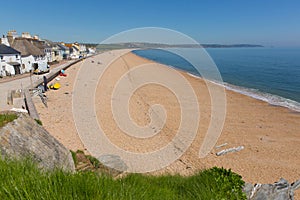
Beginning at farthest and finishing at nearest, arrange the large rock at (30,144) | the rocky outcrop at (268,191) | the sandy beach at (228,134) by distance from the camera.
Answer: the sandy beach at (228,134), the rocky outcrop at (268,191), the large rock at (30,144)

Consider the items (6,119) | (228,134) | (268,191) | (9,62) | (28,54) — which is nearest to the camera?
(268,191)

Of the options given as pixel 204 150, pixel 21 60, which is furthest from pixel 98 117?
pixel 21 60

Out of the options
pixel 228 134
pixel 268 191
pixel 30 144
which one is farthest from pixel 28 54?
pixel 268 191

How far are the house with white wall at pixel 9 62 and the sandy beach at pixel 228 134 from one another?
46.8ft

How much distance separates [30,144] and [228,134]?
33.7 feet

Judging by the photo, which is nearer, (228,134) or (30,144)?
(30,144)

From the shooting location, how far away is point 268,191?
4066mm

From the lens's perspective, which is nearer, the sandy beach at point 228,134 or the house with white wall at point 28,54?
the sandy beach at point 228,134

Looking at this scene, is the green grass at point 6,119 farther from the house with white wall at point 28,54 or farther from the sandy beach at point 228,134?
the house with white wall at point 28,54

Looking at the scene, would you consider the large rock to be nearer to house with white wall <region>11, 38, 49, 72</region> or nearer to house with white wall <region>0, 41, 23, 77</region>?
house with white wall <region>0, 41, 23, 77</region>

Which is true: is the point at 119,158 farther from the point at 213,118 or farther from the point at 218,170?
the point at 213,118

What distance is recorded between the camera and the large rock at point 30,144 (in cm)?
351

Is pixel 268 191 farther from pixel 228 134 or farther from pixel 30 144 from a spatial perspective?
pixel 228 134

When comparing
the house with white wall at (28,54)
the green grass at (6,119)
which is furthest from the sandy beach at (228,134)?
the house with white wall at (28,54)
